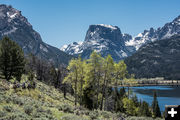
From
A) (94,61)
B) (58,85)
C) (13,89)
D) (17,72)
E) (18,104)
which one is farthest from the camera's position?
(58,85)

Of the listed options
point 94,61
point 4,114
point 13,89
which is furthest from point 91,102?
point 4,114

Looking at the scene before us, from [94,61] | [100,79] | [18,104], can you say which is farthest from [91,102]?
[18,104]

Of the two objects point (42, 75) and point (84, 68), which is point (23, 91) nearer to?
point (84, 68)

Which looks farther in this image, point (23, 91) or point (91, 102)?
point (91, 102)

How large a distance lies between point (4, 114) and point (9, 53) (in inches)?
1328

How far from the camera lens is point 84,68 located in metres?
39.4

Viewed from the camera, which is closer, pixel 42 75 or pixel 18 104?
pixel 18 104

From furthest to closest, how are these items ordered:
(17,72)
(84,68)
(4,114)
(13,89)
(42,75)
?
(42,75), (17,72), (84,68), (13,89), (4,114)

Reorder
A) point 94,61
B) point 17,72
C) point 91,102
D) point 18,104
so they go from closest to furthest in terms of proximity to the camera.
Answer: point 18,104 < point 94,61 < point 17,72 < point 91,102

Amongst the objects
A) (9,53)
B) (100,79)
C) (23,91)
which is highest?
(9,53)

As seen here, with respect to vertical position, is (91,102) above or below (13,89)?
below

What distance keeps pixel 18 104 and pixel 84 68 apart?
24989 millimetres

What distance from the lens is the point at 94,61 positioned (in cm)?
3616

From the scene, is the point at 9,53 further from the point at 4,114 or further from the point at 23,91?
the point at 4,114
